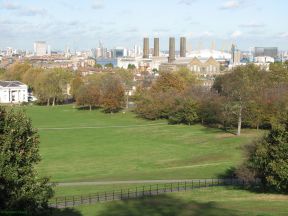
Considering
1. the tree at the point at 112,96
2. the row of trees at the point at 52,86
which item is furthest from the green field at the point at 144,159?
the row of trees at the point at 52,86

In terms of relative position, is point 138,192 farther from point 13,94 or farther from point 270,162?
point 13,94

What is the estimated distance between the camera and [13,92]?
398 feet

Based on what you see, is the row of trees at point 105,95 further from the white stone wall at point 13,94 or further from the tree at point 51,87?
the white stone wall at point 13,94

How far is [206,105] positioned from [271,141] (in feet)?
125

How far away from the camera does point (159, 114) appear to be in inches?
3145

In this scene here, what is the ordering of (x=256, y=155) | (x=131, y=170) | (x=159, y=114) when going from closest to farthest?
(x=256, y=155) < (x=131, y=170) < (x=159, y=114)

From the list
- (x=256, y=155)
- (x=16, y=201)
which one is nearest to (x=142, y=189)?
(x=256, y=155)

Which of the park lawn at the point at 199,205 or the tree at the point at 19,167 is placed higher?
the tree at the point at 19,167

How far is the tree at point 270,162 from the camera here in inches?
1236

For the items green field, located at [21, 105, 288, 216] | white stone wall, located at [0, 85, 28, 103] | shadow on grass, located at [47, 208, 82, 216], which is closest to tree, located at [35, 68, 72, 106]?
white stone wall, located at [0, 85, 28, 103]

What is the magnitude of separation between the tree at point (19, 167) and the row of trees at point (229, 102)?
112 ft

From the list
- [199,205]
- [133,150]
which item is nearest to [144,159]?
[133,150]

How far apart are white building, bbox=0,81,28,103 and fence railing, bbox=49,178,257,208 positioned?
9079 cm

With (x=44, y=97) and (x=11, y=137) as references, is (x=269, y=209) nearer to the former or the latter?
(x=11, y=137)
